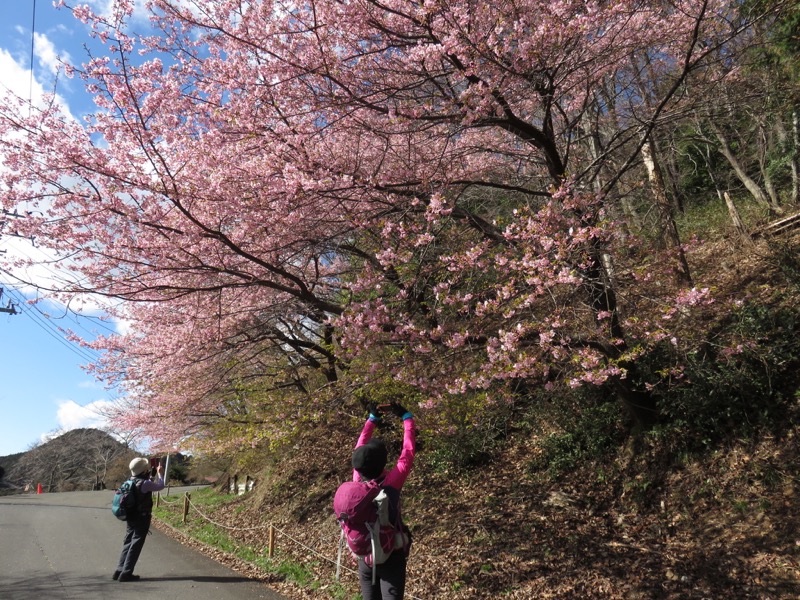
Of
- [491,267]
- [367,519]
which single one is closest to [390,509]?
[367,519]

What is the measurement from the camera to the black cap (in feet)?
11.3

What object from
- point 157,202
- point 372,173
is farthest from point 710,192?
point 157,202

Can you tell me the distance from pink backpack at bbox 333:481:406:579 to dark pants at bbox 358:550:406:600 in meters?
0.11

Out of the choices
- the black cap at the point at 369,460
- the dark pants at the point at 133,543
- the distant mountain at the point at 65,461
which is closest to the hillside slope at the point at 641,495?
the dark pants at the point at 133,543

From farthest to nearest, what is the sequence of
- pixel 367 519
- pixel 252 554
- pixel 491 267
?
pixel 252 554
pixel 491 267
pixel 367 519

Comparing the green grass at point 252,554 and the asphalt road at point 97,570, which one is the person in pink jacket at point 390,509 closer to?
the green grass at point 252,554

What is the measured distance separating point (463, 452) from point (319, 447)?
5889mm

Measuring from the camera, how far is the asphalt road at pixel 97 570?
6402mm

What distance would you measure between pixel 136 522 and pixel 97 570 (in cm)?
140

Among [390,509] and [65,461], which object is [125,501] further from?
[65,461]

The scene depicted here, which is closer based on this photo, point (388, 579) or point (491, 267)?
point (388, 579)

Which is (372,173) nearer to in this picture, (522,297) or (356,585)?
(522,297)

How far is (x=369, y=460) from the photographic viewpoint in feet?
11.3

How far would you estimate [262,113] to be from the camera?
6230 millimetres
